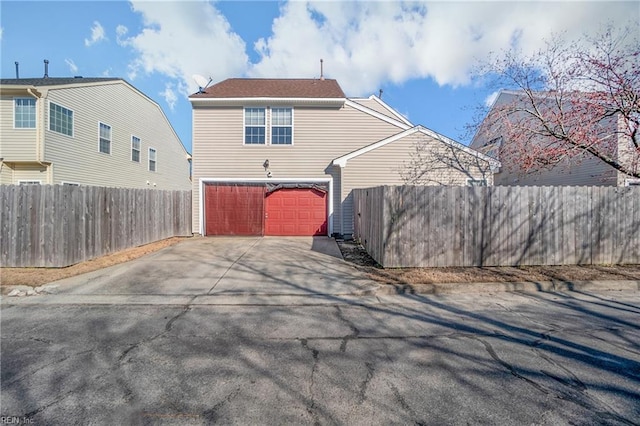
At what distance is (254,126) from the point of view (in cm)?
1284

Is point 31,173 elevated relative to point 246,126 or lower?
lower

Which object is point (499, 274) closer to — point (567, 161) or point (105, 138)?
point (567, 161)

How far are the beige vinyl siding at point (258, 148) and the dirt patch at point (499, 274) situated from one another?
22.1ft

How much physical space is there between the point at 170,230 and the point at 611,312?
1313 cm

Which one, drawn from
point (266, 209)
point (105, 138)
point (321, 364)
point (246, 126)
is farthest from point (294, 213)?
point (105, 138)

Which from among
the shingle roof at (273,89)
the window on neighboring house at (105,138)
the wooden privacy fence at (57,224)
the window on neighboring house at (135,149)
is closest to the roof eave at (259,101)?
the shingle roof at (273,89)

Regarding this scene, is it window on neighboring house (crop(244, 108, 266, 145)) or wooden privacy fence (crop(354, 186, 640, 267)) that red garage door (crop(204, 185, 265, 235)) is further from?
wooden privacy fence (crop(354, 186, 640, 267))

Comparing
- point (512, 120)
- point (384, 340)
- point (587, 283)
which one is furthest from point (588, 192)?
point (384, 340)

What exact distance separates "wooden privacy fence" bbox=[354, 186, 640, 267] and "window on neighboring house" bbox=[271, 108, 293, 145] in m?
7.01

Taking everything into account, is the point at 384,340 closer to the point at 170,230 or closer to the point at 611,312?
the point at 611,312

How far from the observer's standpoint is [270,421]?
2311mm

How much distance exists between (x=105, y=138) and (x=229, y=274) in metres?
13.5

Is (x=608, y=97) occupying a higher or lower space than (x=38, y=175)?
higher

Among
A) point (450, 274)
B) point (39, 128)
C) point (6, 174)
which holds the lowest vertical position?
point (450, 274)
